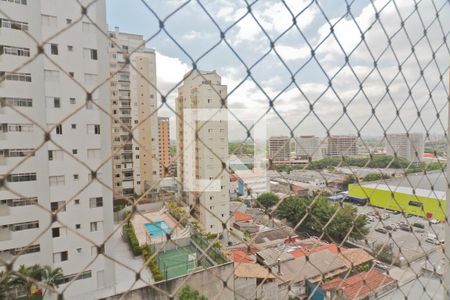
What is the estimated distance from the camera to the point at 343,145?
64 centimetres

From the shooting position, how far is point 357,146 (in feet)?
2.14

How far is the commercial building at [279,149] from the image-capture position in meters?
0.58

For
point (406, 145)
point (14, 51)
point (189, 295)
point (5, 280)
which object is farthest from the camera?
point (14, 51)

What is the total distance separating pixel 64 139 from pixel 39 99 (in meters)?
0.61

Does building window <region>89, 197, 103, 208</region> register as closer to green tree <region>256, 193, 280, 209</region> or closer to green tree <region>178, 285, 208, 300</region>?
green tree <region>178, 285, 208, 300</region>

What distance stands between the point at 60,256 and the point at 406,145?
473 cm

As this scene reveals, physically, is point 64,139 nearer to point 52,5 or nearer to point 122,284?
point 52,5

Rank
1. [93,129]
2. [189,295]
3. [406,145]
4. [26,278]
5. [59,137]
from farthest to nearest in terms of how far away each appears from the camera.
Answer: [93,129]
[59,137]
[189,295]
[406,145]
[26,278]

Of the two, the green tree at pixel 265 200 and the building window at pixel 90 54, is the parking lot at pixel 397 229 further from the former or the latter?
the building window at pixel 90 54

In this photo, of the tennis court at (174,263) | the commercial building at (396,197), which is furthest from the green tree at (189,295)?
the commercial building at (396,197)

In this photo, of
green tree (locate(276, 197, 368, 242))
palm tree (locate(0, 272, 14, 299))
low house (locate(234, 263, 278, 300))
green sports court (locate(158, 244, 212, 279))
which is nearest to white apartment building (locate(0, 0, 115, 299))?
green sports court (locate(158, 244, 212, 279))

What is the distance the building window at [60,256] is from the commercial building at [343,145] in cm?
460

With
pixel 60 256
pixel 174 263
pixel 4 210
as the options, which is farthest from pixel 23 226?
pixel 174 263

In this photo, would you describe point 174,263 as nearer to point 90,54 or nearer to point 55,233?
point 55,233
